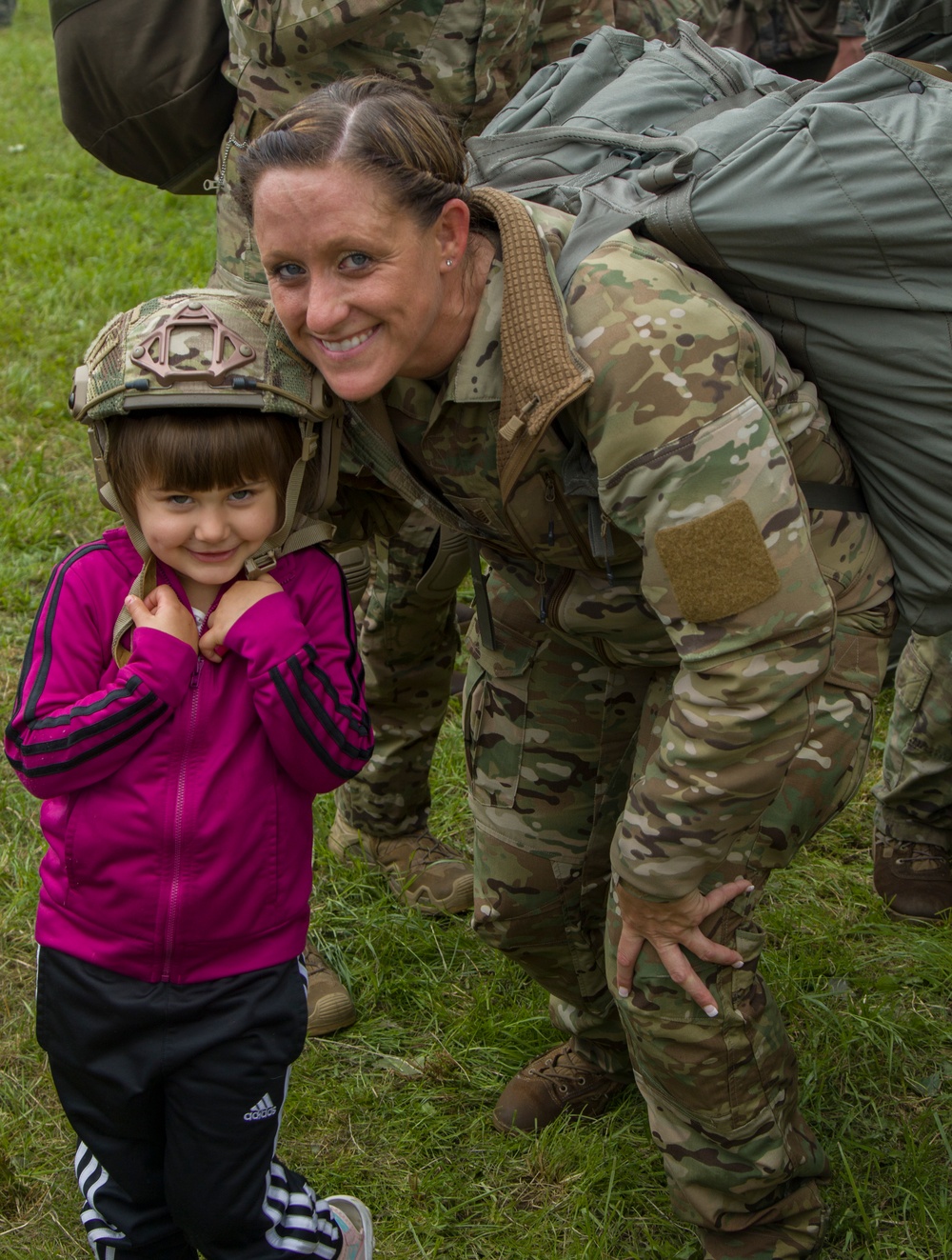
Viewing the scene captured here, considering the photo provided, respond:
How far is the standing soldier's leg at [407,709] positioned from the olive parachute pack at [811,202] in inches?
50.6

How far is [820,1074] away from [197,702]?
5.80 feet

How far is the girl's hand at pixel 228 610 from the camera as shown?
2.31m

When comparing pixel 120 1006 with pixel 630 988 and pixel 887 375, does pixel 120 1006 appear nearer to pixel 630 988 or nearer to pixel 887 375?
pixel 630 988

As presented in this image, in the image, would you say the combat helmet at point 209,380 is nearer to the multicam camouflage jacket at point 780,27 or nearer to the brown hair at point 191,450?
the brown hair at point 191,450

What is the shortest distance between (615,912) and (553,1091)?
2.61 feet

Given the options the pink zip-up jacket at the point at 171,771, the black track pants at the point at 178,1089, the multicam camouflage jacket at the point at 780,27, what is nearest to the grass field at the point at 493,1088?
the black track pants at the point at 178,1089

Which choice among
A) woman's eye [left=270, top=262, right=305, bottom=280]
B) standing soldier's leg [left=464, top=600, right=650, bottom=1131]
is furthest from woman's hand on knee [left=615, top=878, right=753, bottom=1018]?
woman's eye [left=270, top=262, right=305, bottom=280]

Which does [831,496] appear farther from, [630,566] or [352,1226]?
[352,1226]

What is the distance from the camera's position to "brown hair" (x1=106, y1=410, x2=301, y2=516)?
230 cm

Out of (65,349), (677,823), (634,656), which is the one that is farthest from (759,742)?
(65,349)

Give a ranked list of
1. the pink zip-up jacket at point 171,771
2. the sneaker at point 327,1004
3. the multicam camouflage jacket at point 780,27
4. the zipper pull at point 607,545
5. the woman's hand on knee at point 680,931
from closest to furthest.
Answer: the pink zip-up jacket at point 171,771 < the zipper pull at point 607,545 < the woman's hand on knee at point 680,931 < the sneaker at point 327,1004 < the multicam camouflage jacket at point 780,27

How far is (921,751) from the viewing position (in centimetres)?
368

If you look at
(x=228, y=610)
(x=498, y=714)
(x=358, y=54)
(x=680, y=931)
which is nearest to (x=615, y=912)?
(x=680, y=931)

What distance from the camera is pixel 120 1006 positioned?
2.28 m
